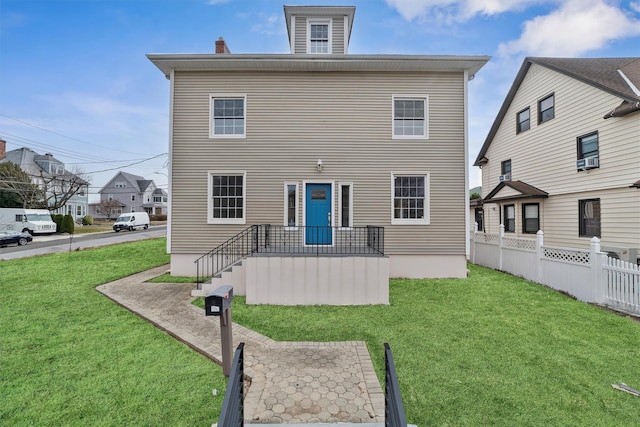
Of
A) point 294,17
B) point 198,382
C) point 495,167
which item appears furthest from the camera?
point 495,167

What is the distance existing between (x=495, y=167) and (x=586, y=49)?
9.43m

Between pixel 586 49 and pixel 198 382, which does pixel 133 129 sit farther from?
pixel 586 49

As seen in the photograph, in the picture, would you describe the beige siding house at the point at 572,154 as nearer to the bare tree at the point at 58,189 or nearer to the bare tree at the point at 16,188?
the bare tree at the point at 58,189

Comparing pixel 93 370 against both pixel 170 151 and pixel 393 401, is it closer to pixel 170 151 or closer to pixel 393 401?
pixel 393 401

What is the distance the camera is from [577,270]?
673 cm

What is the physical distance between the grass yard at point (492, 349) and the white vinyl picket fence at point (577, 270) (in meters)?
0.44

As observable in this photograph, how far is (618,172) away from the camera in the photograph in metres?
8.71

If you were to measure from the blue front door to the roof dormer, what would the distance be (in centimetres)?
500

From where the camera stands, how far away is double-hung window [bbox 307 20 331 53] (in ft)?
32.0

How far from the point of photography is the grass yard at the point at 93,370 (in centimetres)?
277

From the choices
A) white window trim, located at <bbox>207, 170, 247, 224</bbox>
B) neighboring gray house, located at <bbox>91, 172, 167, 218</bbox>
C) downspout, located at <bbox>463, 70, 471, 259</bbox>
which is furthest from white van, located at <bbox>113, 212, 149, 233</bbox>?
downspout, located at <bbox>463, 70, 471, 259</bbox>

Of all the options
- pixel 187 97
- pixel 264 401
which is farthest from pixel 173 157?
pixel 264 401

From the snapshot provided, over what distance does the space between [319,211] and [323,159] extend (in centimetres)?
169

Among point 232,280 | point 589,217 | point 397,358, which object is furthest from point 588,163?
point 232,280
